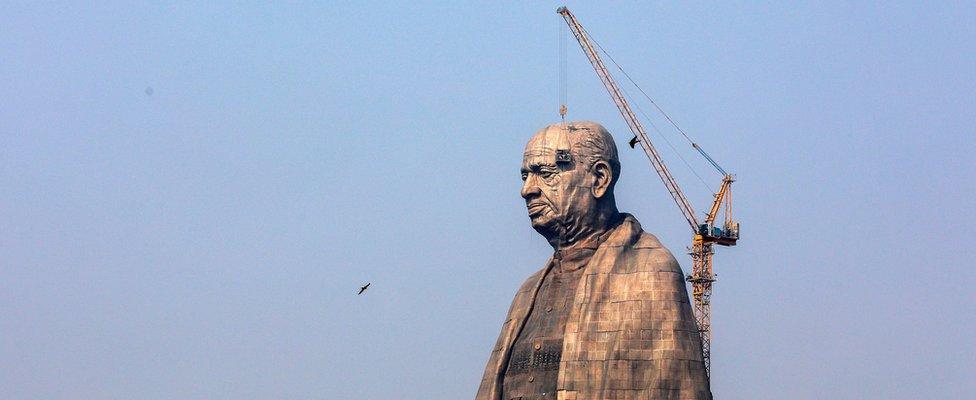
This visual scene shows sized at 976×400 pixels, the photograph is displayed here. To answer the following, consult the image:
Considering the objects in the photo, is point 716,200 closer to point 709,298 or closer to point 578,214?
point 709,298

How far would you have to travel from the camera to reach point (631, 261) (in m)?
50.9

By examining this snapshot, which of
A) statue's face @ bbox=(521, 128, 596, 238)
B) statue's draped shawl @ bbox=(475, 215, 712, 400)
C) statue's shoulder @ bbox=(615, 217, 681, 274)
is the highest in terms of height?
statue's face @ bbox=(521, 128, 596, 238)

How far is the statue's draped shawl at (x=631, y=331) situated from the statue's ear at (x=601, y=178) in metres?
0.97

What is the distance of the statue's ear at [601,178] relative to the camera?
5144 centimetres

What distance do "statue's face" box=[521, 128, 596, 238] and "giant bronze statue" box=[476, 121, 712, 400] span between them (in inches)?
0.9

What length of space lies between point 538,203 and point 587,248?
153 cm

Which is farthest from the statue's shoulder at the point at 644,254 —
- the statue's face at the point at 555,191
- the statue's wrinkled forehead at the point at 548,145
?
the statue's wrinkled forehead at the point at 548,145

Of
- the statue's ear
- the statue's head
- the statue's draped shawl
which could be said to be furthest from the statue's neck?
the statue's ear

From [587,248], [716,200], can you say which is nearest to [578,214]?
[587,248]

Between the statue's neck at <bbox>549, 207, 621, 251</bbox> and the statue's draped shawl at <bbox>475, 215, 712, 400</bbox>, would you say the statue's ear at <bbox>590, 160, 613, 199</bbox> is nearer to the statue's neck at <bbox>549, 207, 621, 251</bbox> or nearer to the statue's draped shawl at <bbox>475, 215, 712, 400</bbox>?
the statue's neck at <bbox>549, 207, 621, 251</bbox>

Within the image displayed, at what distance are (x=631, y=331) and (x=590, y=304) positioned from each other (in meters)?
1.30

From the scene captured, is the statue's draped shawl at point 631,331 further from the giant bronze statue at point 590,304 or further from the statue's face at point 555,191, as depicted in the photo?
Result: the statue's face at point 555,191

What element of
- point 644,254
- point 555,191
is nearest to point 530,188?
point 555,191

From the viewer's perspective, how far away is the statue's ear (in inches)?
2025
